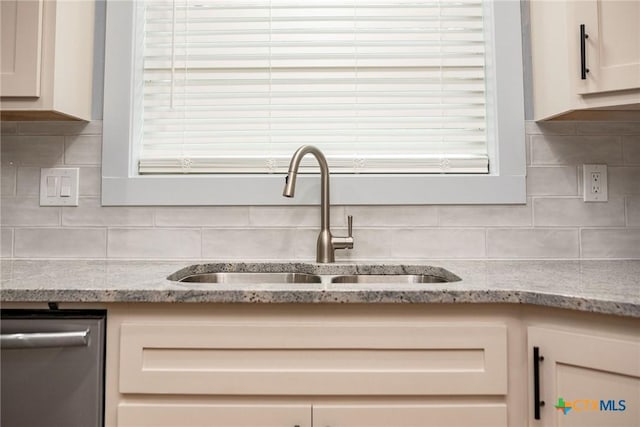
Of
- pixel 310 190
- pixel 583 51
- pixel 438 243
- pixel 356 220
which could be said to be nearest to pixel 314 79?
pixel 310 190

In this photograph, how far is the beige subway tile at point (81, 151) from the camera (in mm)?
1464

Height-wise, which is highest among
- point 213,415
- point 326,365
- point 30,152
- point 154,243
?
point 30,152

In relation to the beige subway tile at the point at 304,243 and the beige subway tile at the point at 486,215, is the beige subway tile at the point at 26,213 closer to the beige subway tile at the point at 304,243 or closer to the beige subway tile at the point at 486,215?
the beige subway tile at the point at 304,243

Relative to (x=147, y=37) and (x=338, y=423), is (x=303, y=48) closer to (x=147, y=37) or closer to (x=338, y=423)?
(x=147, y=37)

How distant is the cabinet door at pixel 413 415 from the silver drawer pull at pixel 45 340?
1.69 ft

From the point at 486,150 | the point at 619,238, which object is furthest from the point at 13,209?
the point at 619,238

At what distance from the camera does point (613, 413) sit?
32.1 inches

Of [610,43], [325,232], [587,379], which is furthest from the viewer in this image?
[325,232]

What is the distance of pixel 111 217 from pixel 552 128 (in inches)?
61.2

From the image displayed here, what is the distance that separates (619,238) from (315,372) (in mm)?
1182

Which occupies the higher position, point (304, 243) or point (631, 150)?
point (631, 150)

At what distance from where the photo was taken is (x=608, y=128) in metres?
1.44

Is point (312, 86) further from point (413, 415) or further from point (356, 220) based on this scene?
point (413, 415)

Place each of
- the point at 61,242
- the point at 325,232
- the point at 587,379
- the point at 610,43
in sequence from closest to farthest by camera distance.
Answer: the point at 587,379, the point at 610,43, the point at 325,232, the point at 61,242
